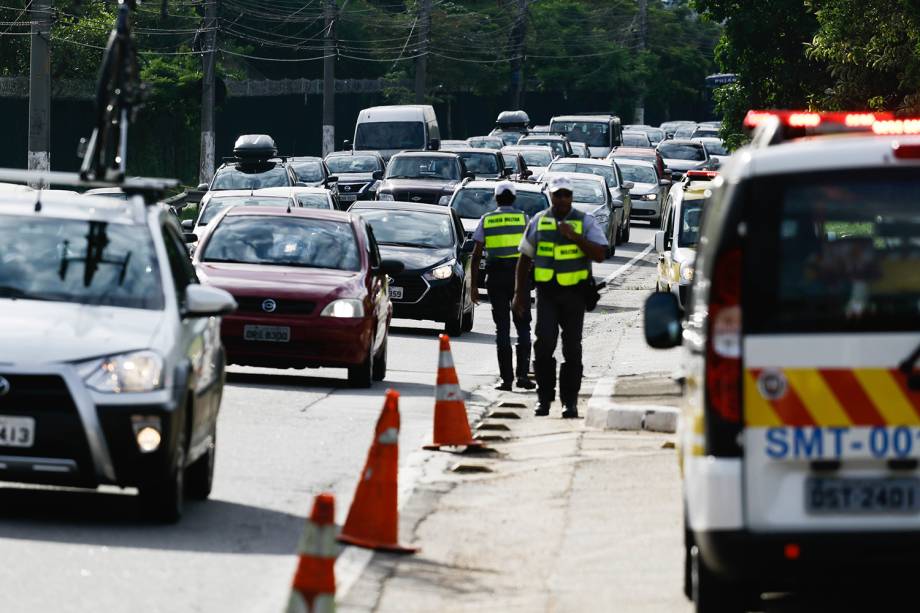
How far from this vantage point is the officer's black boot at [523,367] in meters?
18.5

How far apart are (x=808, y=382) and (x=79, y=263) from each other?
4818mm

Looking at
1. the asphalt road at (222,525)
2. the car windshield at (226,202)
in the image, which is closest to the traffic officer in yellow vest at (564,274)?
the asphalt road at (222,525)

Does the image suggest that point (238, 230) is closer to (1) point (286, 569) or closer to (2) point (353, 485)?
(2) point (353, 485)

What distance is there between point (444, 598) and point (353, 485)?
335 centimetres

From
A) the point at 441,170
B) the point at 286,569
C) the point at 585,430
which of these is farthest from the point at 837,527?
the point at 441,170

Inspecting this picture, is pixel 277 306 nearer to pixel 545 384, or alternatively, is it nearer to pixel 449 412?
pixel 545 384

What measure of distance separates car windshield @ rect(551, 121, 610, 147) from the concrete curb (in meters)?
51.8

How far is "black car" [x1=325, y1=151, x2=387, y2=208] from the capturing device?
47.4 meters

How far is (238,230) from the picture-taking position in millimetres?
18734

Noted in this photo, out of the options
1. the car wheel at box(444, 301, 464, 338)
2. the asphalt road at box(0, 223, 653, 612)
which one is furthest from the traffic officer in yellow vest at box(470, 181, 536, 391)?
the car wheel at box(444, 301, 464, 338)

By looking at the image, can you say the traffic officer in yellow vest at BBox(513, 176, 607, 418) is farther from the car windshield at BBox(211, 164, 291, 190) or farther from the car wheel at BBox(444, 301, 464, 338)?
the car windshield at BBox(211, 164, 291, 190)

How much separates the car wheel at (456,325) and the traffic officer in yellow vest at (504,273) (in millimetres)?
5323

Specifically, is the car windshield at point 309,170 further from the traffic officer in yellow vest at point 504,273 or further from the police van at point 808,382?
the police van at point 808,382

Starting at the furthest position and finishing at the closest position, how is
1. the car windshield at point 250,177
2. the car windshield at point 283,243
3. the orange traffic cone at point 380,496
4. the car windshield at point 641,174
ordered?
the car windshield at point 641,174
the car windshield at point 250,177
the car windshield at point 283,243
the orange traffic cone at point 380,496
